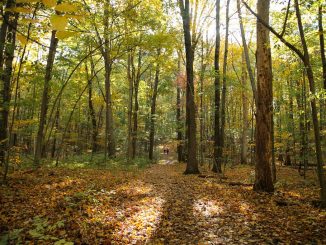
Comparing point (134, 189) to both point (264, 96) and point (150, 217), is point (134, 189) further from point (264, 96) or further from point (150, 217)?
point (264, 96)

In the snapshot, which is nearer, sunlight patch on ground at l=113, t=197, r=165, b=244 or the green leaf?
the green leaf

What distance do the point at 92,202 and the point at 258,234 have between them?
12.6ft

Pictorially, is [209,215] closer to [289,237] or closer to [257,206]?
[257,206]

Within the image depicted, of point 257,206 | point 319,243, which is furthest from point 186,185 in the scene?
point 319,243

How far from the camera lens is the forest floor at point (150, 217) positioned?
14.9 ft

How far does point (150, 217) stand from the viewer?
5898mm

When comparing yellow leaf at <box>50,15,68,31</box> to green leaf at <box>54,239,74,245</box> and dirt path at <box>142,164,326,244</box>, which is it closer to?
green leaf at <box>54,239,74,245</box>

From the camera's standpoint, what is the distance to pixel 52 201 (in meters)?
6.30

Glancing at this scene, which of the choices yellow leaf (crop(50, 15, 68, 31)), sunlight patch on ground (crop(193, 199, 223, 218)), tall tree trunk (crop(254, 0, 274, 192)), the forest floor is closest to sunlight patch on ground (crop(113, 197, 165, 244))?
the forest floor

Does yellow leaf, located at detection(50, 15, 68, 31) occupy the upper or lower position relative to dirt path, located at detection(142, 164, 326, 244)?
upper

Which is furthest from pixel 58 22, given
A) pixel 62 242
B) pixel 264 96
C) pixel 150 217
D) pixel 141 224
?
pixel 264 96

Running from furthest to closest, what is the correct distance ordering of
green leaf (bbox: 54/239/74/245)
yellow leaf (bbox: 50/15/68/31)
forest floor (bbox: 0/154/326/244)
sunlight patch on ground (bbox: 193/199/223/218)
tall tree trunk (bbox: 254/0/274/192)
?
tall tree trunk (bbox: 254/0/274/192) → sunlight patch on ground (bbox: 193/199/223/218) → forest floor (bbox: 0/154/326/244) → green leaf (bbox: 54/239/74/245) → yellow leaf (bbox: 50/15/68/31)

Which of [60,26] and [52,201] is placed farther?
[52,201]

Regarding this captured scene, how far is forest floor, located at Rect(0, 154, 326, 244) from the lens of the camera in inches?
179
